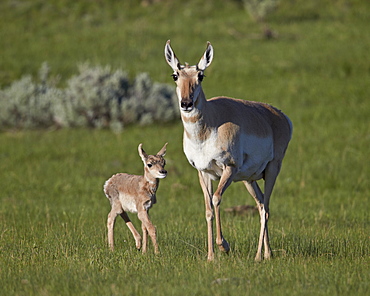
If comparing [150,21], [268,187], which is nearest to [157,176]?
[268,187]

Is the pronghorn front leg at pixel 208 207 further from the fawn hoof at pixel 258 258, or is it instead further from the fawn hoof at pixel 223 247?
the fawn hoof at pixel 258 258

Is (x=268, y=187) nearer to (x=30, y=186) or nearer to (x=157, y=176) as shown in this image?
(x=157, y=176)

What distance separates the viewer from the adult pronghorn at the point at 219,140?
8.05 m

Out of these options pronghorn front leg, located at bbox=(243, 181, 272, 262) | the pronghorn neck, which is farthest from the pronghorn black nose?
pronghorn front leg, located at bbox=(243, 181, 272, 262)

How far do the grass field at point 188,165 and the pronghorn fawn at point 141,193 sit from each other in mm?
417

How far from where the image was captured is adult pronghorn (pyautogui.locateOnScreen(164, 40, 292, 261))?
26.4ft

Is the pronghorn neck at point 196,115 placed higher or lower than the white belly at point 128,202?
higher

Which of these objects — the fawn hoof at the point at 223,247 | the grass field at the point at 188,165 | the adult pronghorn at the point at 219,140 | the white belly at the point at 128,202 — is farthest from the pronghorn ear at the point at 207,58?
the grass field at the point at 188,165

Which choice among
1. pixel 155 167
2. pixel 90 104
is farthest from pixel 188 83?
pixel 90 104

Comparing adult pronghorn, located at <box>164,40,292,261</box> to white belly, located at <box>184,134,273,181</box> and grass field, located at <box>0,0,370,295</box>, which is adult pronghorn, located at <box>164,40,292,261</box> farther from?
grass field, located at <box>0,0,370,295</box>

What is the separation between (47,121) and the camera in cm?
2198

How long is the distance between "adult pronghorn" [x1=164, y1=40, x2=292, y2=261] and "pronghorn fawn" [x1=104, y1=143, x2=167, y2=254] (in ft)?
2.03

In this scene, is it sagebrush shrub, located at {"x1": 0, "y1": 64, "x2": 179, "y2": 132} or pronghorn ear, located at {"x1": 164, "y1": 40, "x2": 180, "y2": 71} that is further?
sagebrush shrub, located at {"x1": 0, "y1": 64, "x2": 179, "y2": 132}

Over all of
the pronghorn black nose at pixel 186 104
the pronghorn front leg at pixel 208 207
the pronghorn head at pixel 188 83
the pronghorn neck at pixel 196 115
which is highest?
the pronghorn head at pixel 188 83
